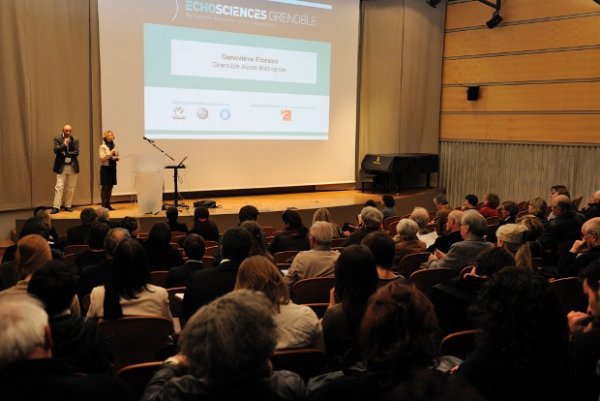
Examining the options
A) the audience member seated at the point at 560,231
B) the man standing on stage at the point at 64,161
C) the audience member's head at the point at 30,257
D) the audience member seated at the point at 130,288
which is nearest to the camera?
the audience member seated at the point at 130,288

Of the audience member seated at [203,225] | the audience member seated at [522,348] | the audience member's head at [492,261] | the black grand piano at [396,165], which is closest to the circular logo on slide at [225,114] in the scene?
the black grand piano at [396,165]

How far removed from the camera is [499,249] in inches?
115

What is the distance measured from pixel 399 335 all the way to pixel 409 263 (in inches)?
116

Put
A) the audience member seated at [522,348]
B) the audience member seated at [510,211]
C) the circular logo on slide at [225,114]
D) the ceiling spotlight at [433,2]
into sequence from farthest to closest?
the ceiling spotlight at [433,2], the circular logo on slide at [225,114], the audience member seated at [510,211], the audience member seated at [522,348]

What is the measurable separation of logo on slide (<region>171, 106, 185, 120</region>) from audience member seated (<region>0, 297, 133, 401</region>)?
27.7 ft

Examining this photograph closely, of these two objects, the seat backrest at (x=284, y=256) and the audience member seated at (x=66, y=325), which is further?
the seat backrest at (x=284, y=256)

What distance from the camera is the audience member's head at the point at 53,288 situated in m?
2.28

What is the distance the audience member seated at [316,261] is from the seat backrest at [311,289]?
280mm

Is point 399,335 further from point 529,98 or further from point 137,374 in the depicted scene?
point 529,98

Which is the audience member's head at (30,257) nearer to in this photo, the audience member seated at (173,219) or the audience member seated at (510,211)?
the audience member seated at (173,219)

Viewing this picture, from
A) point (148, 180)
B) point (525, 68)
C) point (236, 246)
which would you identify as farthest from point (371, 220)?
point (525, 68)

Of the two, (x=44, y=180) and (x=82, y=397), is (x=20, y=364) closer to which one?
(x=82, y=397)

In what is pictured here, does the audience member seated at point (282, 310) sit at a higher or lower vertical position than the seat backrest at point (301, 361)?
higher

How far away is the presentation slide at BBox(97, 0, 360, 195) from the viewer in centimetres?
958
